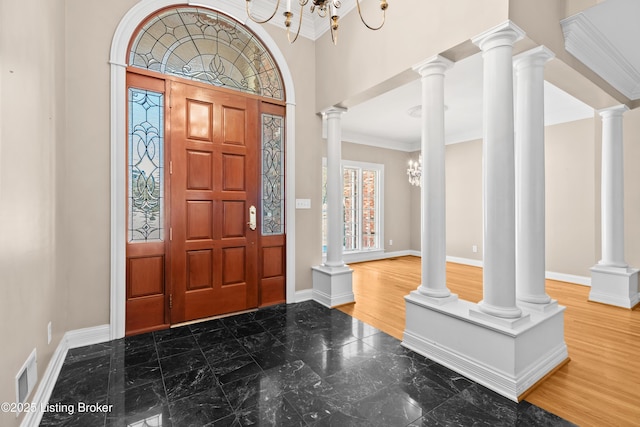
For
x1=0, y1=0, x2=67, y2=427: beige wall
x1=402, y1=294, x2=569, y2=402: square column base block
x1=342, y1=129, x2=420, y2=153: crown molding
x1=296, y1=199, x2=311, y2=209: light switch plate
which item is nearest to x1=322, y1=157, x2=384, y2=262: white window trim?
x1=342, y1=129, x2=420, y2=153: crown molding

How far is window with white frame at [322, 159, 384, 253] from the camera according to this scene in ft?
22.7

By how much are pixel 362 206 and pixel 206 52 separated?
4.81m

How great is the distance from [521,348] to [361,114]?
437cm

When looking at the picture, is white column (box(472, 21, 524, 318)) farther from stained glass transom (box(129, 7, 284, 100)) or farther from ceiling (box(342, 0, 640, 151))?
stained glass transom (box(129, 7, 284, 100))

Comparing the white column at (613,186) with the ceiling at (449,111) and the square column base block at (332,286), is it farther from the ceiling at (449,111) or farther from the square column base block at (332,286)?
the square column base block at (332,286)

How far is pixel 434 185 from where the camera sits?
252 centimetres

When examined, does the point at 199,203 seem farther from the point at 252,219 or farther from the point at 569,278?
the point at 569,278

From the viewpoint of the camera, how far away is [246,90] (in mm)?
3369

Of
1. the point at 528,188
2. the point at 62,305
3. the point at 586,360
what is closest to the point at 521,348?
the point at 586,360

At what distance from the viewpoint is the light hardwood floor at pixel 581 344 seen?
1.77 meters

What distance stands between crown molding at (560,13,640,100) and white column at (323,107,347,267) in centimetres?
224

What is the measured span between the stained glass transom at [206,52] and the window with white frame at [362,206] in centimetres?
356

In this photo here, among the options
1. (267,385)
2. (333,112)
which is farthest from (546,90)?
(267,385)

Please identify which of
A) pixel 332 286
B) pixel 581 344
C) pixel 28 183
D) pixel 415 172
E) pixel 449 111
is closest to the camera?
pixel 28 183
